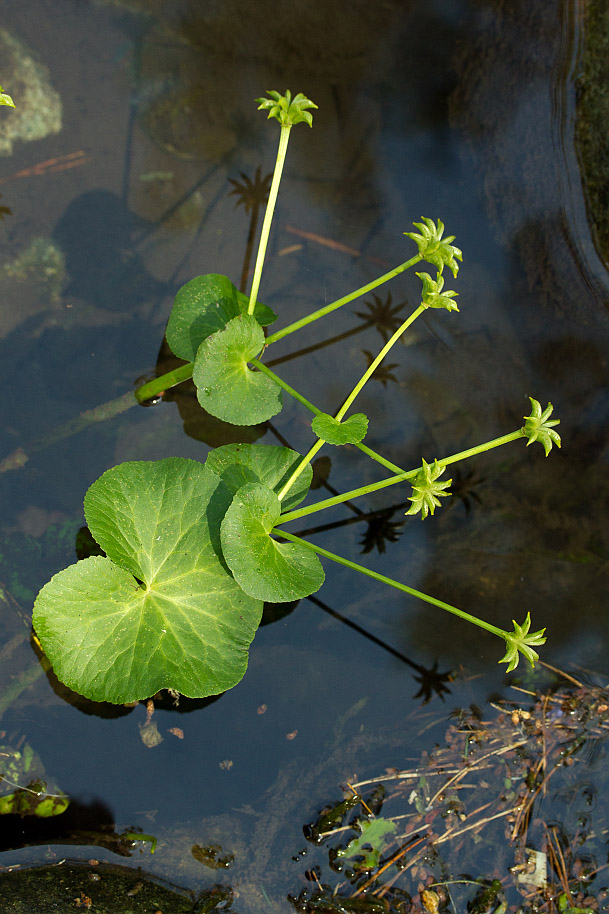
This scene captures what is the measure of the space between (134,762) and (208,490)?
118cm

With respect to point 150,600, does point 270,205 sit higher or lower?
higher

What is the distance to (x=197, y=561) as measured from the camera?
2.29 meters

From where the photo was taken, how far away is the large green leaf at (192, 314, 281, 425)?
233 centimetres

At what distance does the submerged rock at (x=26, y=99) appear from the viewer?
3.04m

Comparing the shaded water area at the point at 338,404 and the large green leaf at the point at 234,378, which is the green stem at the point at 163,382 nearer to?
the shaded water area at the point at 338,404

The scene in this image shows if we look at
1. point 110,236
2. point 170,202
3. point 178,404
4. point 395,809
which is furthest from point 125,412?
point 395,809

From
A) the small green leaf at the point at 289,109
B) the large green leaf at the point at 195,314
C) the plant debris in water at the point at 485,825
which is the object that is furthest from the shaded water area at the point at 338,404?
the small green leaf at the point at 289,109

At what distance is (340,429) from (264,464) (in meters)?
0.40

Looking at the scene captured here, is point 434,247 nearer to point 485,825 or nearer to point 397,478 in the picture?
point 397,478

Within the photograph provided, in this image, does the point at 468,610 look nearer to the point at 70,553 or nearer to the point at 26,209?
the point at 70,553

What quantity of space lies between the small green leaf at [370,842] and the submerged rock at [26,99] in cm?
338

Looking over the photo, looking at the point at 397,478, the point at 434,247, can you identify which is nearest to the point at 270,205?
the point at 434,247

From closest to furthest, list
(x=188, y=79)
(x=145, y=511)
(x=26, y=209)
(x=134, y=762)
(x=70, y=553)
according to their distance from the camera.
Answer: (x=145, y=511)
(x=134, y=762)
(x=70, y=553)
(x=26, y=209)
(x=188, y=79)

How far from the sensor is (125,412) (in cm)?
291
